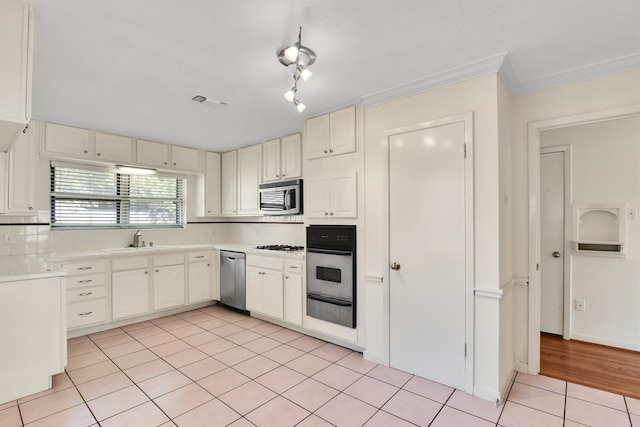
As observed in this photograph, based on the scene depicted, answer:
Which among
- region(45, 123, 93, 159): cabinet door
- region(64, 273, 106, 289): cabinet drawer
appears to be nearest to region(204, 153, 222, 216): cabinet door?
region(45, 123, 93, 159): cabinet door

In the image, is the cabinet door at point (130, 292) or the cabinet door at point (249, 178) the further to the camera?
the cabinet door at point (249, 178)

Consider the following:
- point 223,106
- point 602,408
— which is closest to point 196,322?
point 223,106

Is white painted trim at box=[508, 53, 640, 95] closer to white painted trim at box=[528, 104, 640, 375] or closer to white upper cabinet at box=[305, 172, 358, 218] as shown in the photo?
white painted trim at box=[528, 104, 640, 375]

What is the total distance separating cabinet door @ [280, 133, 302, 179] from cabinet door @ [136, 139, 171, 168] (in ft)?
5.41

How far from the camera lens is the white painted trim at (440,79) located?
2193 millimetres

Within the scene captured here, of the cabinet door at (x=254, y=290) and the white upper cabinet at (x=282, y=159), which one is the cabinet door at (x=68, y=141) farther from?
the cabinet door at (x=254, y=290)

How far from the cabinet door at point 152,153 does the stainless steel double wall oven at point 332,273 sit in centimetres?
243

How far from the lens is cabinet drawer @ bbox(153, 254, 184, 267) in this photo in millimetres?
4035

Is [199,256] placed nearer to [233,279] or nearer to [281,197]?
[233,279]

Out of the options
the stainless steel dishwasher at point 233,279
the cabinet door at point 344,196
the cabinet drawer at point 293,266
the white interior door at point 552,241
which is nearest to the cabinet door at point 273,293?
the cabinet drawer at point 293,266

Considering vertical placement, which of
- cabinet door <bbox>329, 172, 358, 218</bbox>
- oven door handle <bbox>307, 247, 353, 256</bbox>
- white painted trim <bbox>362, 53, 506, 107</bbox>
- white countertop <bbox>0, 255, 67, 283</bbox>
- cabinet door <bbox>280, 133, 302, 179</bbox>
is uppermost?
white painted trim <bbox>362, 53, 506, 107</bbox>

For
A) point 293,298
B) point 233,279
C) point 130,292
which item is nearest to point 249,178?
point 233,279

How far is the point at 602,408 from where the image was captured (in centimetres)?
213

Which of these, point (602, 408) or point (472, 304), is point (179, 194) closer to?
point (472, 304)
